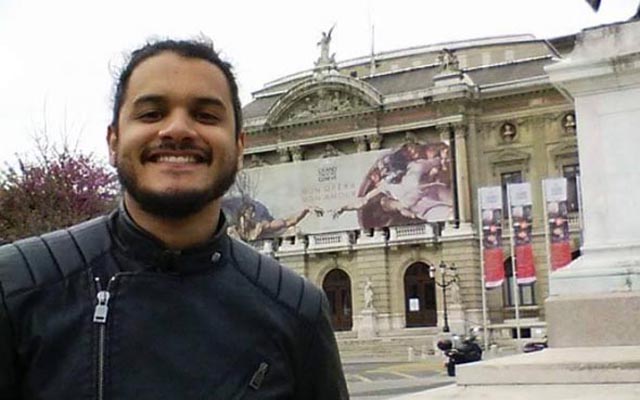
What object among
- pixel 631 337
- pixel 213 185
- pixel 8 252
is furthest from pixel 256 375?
pixel 631 337

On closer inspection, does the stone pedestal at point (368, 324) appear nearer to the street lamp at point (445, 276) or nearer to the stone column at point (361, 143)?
the street lamp at point (445, 276)

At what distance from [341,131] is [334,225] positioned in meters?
4.91

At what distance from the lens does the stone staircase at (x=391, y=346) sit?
3509 centimetres

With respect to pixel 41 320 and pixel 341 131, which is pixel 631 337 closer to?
pixel 41 320

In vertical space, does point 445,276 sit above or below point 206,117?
above

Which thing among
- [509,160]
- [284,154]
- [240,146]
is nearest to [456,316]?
[509,160]

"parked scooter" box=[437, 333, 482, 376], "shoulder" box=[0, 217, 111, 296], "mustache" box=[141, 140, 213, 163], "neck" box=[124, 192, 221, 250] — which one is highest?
"mustache" box=[141, 140, 213, 163]

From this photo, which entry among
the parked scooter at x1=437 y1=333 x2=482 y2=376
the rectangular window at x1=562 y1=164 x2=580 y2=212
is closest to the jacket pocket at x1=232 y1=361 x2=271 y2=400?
the parked scooter at x1=437 y1=333 x2=482 y2=376

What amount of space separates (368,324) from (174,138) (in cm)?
4238

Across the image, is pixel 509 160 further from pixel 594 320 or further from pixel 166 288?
pixel 166 288

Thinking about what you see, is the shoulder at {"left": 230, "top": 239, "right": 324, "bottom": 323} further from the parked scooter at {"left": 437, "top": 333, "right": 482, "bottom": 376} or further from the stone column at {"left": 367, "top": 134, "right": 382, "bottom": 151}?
the stone column at {"left": 367, "top": 134, "right": 382, "bottom": 151}

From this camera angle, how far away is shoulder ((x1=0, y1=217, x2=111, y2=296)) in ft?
4.43

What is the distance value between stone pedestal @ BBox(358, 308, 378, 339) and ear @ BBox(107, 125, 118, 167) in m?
41.9

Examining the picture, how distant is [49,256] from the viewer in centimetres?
139
